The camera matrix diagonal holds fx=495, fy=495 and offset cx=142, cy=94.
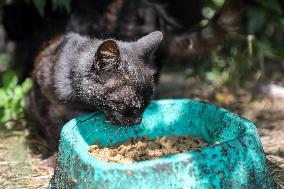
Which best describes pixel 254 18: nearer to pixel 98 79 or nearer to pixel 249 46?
pixel 249 46

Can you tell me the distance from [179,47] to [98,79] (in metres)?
1.77

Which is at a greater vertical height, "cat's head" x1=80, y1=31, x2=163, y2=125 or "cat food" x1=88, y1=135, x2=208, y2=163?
"cat's head" x1=80, y1=31, x2=163, y2=125

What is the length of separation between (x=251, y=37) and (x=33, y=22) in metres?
2.21

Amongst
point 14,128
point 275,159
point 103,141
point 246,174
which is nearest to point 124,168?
point 246,174

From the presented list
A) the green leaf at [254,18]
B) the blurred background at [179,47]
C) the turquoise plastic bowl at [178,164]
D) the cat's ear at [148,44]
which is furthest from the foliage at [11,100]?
the green leaf at [254,18]

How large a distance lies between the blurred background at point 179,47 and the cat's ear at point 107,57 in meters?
1.08

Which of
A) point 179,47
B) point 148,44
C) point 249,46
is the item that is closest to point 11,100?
point 179,47

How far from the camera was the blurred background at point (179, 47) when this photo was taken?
4324mm

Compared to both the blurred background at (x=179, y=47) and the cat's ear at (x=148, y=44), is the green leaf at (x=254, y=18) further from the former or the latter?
the cat's ear at (x=148, y=44)

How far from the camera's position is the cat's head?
2906mm

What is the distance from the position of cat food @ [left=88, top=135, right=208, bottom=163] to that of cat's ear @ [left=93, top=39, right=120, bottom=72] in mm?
506

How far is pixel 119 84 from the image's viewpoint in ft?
9.68

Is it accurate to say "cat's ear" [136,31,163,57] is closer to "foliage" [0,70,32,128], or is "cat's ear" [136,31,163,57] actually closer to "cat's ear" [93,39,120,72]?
"cat's ear" [93,39,120,72]

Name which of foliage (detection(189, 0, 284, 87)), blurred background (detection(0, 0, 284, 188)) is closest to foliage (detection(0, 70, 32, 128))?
blurred background (detection(0, 0, 284, 188))
